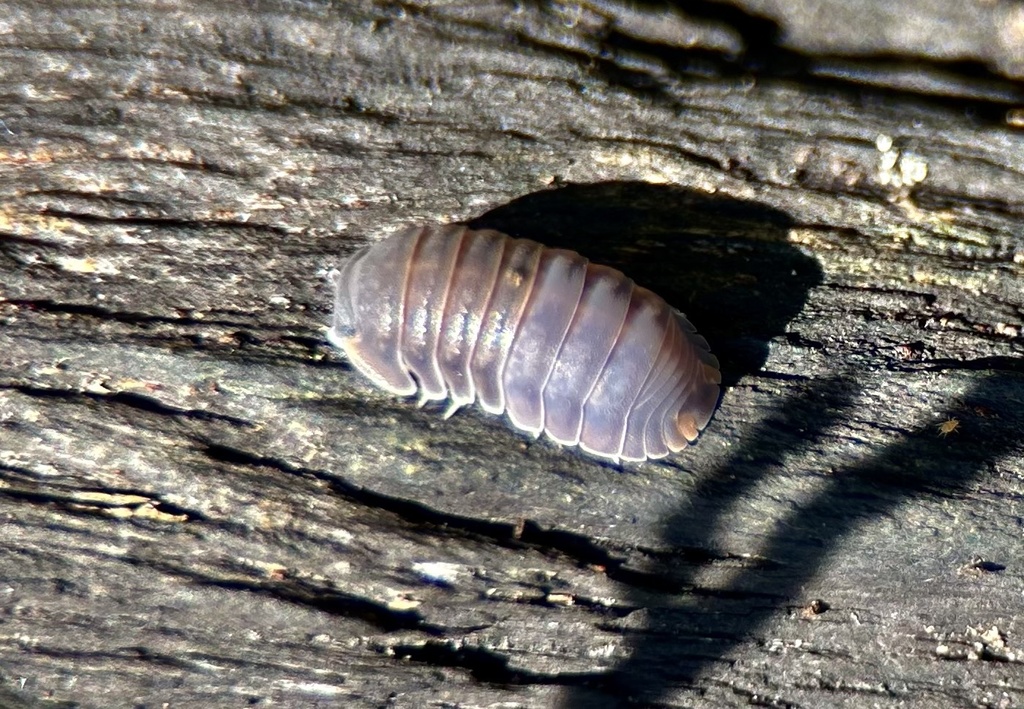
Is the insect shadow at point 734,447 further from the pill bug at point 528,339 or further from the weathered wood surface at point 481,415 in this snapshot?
the pill bug at point 528,339

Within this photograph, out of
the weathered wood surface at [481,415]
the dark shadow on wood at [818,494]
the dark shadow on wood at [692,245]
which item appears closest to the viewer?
the weathered wood surface at [481,415]

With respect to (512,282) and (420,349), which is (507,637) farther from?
(512,282)

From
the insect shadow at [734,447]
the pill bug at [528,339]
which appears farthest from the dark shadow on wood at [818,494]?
the pill bug at [528,339]

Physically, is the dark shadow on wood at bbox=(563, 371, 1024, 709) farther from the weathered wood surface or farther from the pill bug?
the pill bug

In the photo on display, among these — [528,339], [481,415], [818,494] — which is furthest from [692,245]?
[818,494]

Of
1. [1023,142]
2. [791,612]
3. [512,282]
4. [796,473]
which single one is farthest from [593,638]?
[1023,142]

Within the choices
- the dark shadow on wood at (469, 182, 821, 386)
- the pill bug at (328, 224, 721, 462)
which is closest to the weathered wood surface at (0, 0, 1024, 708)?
the dark shadow on wood at (469, 182, 821, 386)
